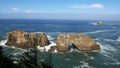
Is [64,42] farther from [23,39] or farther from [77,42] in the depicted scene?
[23,39]

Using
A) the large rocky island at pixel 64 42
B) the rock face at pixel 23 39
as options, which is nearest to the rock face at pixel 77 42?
the large rocky island at pixel 64 42

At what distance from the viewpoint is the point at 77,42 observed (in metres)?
74.6

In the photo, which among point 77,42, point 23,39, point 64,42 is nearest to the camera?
point 64,42

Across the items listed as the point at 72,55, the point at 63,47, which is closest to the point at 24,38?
the point at 63,47

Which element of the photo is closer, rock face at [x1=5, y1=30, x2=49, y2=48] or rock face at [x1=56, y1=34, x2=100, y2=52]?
rock face at [x1=56, y1=34, x2=100, y2=52]

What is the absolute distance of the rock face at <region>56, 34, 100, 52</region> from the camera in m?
71.4

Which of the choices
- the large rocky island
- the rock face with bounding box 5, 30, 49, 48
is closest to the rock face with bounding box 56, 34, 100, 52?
the large rocky island

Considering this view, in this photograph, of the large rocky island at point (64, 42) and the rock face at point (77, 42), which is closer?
the rock face at point (77, 42)

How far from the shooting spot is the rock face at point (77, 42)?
71375mm

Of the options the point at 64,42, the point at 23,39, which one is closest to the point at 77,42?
the point at 64,42

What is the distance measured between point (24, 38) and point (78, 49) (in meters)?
17.7

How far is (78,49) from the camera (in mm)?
73750

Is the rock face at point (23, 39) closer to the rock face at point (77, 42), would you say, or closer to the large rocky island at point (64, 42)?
the large rocky island at point (64, 42)

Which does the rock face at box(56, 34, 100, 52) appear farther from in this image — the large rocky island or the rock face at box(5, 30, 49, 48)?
the rock face at box(5, 30, 49, 48)
